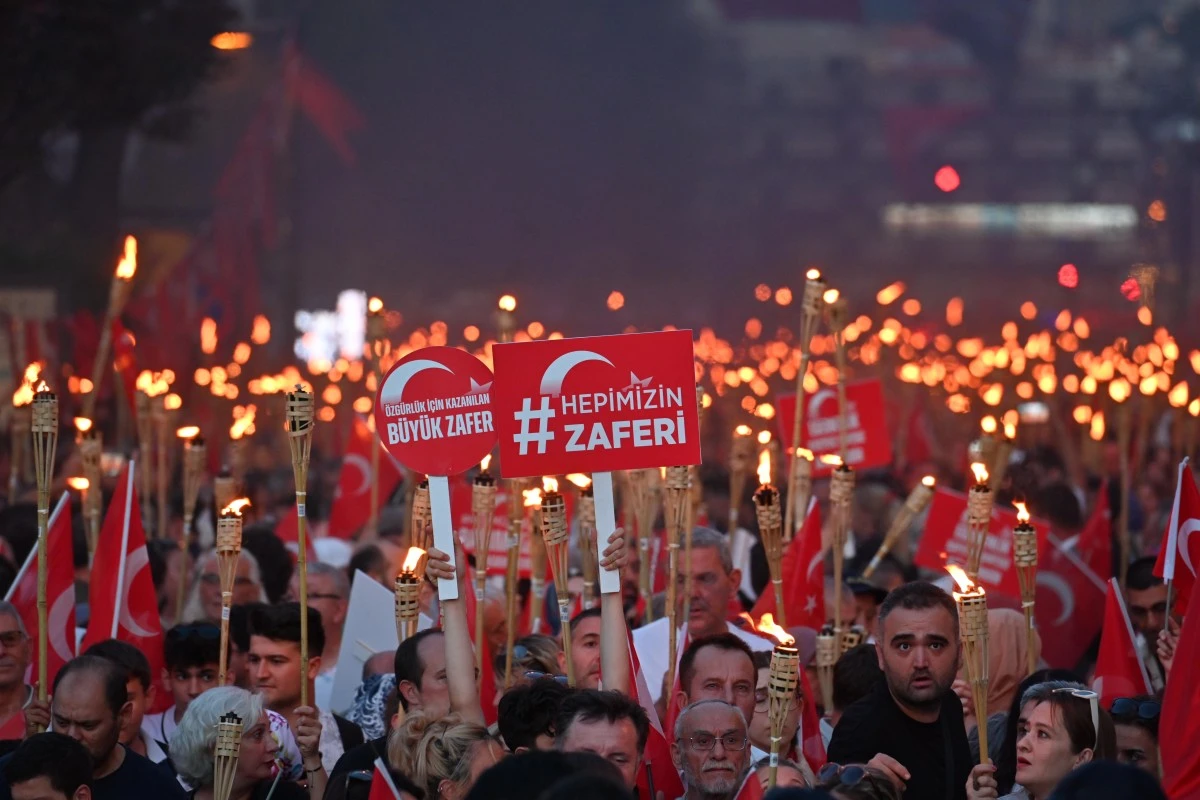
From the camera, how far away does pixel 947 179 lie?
28703mm

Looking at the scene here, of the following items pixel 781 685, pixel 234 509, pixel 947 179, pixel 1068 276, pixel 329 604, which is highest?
pixel 947 179

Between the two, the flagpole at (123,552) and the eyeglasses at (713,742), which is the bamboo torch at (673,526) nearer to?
the eyeglasses at (713,742)

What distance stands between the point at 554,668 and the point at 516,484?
90 cm

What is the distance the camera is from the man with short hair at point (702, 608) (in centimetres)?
571

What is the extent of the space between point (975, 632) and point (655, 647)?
5.27ft

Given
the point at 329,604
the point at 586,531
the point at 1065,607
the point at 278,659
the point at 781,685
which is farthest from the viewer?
the point at 1065,607

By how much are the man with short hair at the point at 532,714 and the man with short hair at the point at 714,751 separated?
11.3 inches

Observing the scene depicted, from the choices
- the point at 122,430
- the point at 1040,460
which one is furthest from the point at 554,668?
the point at 122,430

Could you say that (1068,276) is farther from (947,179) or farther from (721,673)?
(721,673)

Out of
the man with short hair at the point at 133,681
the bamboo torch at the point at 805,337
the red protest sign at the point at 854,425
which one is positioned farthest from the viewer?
the red protest sign at the point at 854,425

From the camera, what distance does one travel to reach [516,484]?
245 inches

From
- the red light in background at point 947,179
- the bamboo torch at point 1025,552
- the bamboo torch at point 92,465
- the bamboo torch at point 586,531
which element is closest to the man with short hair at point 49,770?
the bamboo torch at point 586,531

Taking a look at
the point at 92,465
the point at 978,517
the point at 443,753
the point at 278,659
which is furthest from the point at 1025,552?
the point at 92,465

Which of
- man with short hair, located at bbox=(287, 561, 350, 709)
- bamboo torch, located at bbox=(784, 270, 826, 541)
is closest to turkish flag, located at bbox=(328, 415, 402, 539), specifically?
man with short hair, located at bbox=(287, 561, 350, 709)
